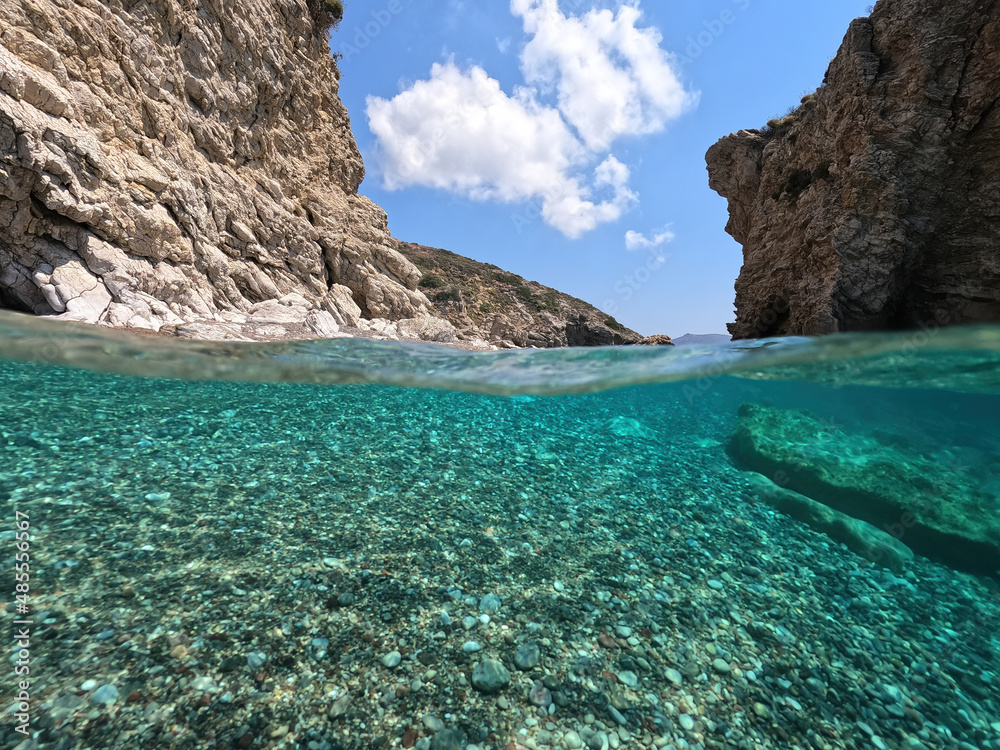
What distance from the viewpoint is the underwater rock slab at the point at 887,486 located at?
659cm

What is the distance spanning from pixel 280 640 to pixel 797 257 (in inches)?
954

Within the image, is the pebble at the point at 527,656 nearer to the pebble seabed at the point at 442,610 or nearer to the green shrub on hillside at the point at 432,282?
the pebble seabed at the point at 442,610

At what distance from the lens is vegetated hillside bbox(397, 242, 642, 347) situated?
147 ft

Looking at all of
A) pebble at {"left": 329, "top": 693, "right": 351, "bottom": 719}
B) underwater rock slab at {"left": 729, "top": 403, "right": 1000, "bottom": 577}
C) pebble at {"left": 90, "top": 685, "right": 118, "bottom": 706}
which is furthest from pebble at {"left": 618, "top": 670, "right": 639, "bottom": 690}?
underwater rock slab at {"left": 729, "top": 403, "right": 1000, "bottom": 577}

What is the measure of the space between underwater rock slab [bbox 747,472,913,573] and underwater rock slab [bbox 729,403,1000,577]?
25.2 inches

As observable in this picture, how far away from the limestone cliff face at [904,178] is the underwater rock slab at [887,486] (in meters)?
9.17

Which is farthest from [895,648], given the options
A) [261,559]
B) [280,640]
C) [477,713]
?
[261,559]

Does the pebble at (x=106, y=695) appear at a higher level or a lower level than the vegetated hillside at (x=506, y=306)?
lower

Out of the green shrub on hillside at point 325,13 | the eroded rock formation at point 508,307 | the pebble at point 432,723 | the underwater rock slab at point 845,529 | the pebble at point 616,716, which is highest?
the green shrub on hillside at point 325,13

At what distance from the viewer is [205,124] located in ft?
56.9

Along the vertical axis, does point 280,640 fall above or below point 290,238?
below

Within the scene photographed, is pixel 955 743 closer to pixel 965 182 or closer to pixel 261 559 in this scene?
pixel 261 559

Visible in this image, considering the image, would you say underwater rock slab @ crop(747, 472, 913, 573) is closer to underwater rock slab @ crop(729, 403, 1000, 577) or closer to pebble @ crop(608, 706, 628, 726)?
underwater rock slab @ crop(729, 403, 1000, 577)

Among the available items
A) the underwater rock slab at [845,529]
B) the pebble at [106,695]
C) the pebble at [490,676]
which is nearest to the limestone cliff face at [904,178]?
the underwater rock slab at [845,529]
